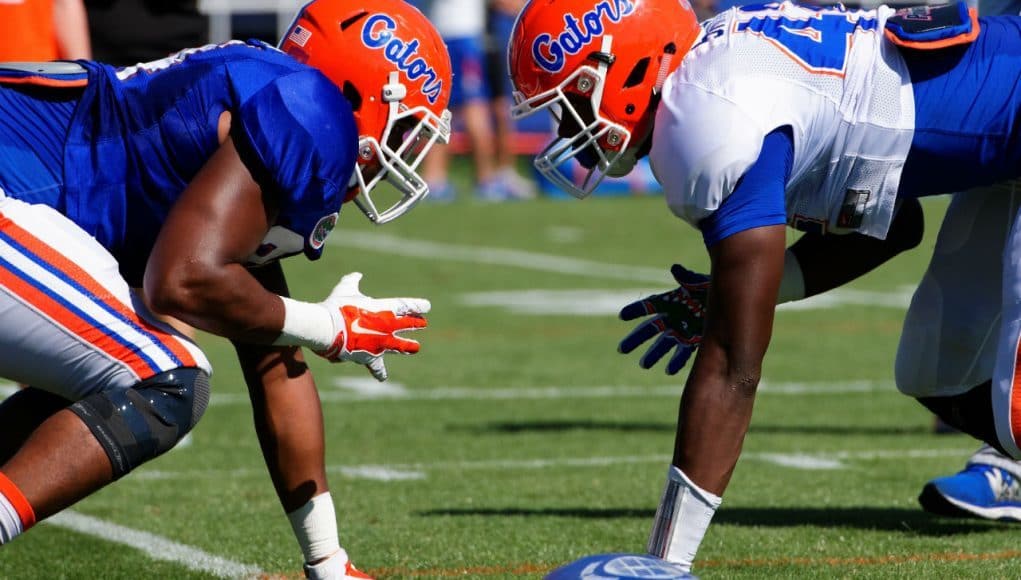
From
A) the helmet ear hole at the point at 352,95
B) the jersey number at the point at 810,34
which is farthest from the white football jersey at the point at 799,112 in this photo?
the helmet ear hole at the point at 352,95

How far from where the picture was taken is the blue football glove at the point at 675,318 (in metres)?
3.84

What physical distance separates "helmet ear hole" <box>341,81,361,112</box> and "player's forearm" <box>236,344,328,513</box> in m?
0.55

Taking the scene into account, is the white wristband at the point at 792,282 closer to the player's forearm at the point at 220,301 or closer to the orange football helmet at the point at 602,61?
the orange football helmet at the point at 602,61

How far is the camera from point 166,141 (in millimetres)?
3273

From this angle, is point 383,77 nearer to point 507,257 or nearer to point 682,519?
point 682,519

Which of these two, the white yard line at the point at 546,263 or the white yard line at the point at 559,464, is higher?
the white yard line at the point at 559,464

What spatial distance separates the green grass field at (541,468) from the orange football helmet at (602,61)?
3.35ft

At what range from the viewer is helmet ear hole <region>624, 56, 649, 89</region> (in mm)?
3508

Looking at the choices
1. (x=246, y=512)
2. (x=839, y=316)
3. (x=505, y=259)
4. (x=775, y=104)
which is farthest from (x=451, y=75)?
(x=505, y=259)

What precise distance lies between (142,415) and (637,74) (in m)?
1.23

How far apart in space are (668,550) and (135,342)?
1055mm

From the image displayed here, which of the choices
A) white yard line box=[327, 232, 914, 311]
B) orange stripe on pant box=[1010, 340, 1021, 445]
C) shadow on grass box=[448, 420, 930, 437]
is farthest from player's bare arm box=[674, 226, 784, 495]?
white yard line box=[327, 232, 914, 311]

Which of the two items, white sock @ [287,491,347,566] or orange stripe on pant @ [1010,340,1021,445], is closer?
orange stripe on pant @ [1010,340,1021,445]

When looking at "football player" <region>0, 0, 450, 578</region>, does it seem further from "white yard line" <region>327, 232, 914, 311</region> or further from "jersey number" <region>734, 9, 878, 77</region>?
"white yard line" <region>327, 232, 914, 311</region>
